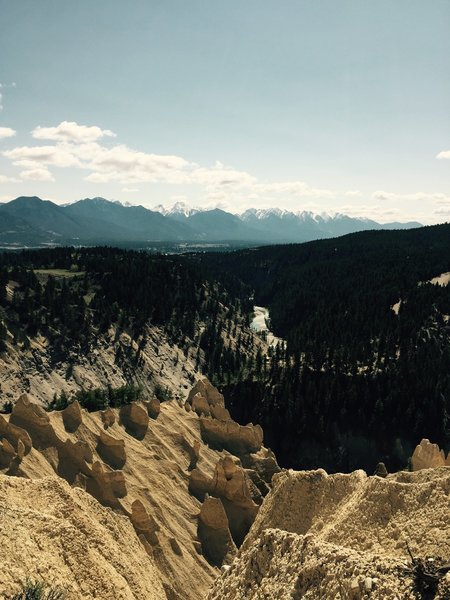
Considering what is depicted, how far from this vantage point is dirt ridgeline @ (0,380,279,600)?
26.8 metres

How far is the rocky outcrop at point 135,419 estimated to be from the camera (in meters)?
52.5

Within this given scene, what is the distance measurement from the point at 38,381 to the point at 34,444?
2093 inches

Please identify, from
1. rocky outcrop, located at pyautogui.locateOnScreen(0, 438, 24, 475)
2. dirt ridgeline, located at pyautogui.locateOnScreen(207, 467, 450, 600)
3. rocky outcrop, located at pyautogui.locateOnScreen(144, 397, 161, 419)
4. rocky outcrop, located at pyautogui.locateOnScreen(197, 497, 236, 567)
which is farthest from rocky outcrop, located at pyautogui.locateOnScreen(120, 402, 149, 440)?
dirt ridgeline, located at pyautogui.locateOnScreen(207, 467, 450, 600)

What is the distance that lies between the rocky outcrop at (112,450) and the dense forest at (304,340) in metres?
44.9

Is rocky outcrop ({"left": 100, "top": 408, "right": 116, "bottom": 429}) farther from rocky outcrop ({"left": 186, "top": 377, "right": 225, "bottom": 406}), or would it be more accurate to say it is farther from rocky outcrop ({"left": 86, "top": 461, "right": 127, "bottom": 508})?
rocky outcrop ({"left": 186, "top": 377, "right": 225, "bottom": 406})

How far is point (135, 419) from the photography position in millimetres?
53344

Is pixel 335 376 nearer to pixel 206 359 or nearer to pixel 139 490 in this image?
pixel 206 359

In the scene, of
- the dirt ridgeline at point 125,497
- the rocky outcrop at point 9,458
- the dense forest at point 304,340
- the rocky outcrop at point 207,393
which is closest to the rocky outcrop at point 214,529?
the dirt ridgeline at point 125,497

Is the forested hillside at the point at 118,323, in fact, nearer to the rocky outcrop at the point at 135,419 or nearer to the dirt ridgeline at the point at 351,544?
the rocky outcrop at the point at 135,419

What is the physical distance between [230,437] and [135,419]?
1304 centimetres

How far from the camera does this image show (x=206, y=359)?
12862 centimetres

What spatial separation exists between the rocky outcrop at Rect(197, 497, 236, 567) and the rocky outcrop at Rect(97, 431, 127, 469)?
894cm

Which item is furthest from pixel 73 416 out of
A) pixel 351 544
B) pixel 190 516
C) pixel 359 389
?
pixel 359 389

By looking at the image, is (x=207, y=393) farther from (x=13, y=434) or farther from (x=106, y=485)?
(x=13, y=434)
